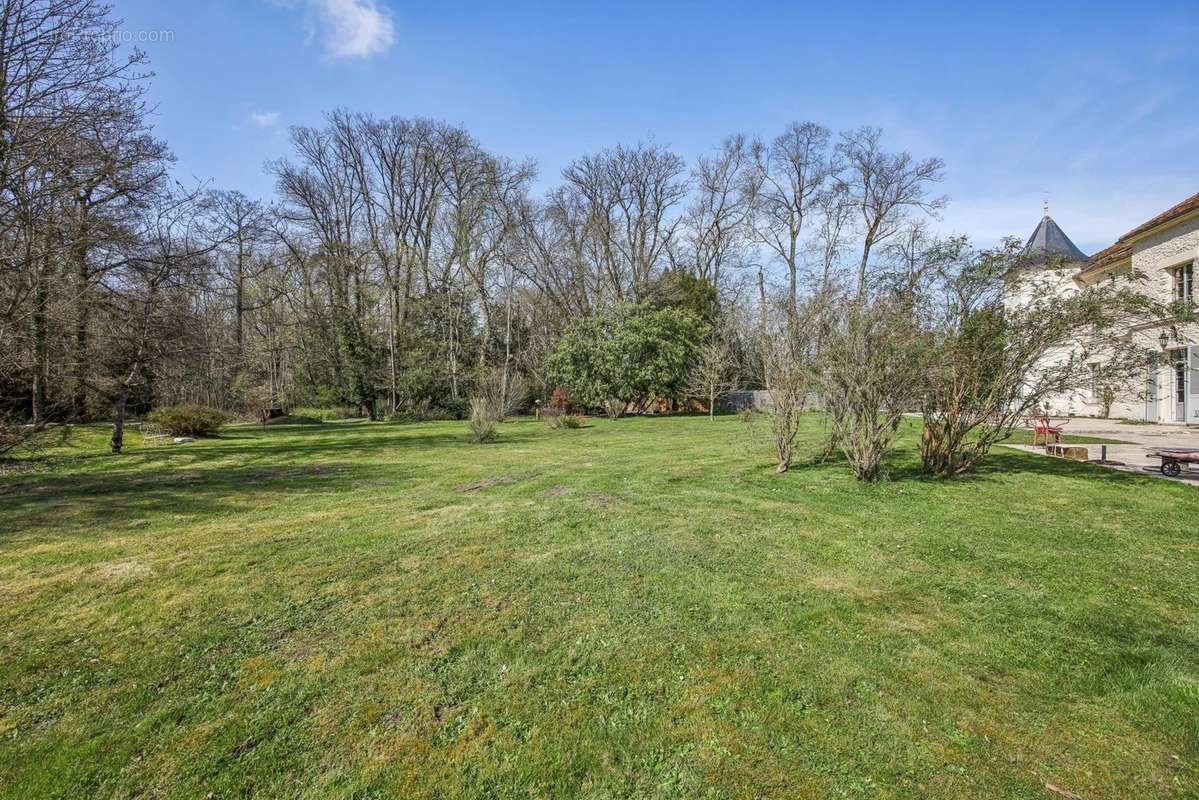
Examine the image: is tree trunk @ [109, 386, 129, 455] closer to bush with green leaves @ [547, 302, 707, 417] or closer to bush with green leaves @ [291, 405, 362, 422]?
bush with green leaves @ [291, 405, 362, 422]

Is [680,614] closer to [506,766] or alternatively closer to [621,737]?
[621,737]

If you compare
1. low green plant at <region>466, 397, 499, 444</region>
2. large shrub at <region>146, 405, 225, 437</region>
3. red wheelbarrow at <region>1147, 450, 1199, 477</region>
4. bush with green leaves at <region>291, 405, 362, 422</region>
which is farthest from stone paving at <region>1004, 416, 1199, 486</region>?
bush with green leaves at <region>291, 405, 362, 422</region>

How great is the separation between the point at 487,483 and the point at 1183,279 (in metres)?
21.9

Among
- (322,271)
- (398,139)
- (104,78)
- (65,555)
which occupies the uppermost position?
(398,139)

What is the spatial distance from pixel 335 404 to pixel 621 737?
29974mm

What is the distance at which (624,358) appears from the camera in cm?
2470

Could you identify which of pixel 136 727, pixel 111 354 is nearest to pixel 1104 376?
pixel 136 727

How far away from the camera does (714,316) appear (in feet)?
97.9

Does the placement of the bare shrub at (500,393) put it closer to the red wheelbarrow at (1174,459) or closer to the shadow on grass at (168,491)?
the shadow on grass at (168,491)

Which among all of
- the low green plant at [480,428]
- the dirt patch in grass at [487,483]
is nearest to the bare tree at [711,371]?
the low green plant at [480,428]

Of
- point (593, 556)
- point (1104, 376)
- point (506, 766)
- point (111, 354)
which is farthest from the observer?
point (111, 354)

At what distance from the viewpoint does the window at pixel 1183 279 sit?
1622cm

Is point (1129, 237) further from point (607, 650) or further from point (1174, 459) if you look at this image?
point (607, 650)

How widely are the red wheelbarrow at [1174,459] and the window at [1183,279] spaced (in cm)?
1289
